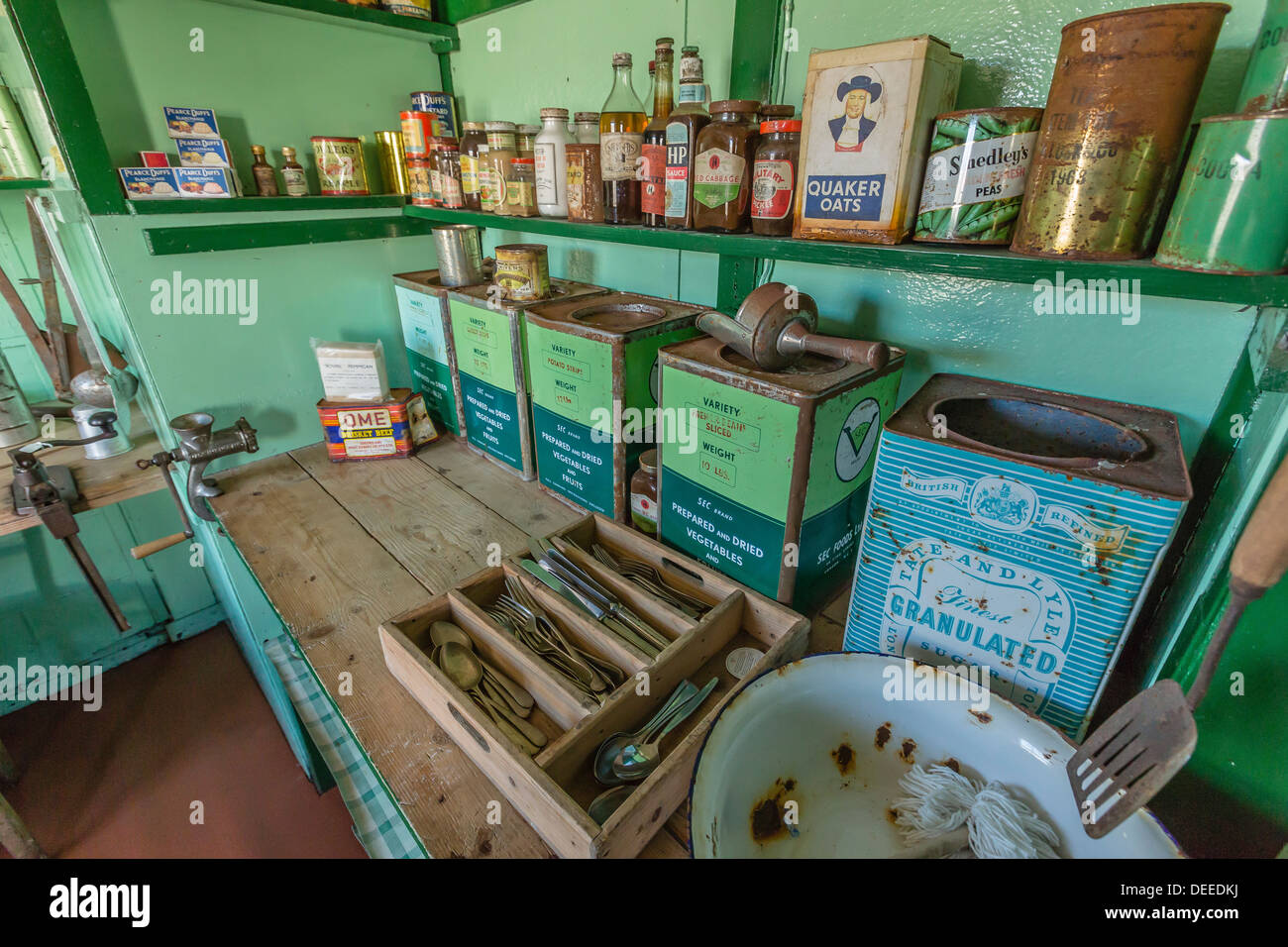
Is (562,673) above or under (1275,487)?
under

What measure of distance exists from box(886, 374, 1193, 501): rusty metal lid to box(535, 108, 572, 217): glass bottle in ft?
2.58

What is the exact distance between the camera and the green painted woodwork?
4.20ft

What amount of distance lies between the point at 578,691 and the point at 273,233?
135 cm

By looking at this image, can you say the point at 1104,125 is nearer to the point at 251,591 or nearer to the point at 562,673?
the point at 562,673

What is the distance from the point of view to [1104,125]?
1.90 feet

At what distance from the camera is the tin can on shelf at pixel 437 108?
155 centimetres

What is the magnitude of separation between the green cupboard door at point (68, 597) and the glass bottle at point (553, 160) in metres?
1.86

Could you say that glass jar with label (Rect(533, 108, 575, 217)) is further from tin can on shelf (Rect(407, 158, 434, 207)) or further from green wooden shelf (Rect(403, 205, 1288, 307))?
tin can on shelf (Rect(407, 158, 434, 207))

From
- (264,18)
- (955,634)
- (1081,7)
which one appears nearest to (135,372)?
(264,18)

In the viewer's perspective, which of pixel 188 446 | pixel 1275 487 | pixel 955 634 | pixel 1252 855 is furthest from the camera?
pixel 188 446

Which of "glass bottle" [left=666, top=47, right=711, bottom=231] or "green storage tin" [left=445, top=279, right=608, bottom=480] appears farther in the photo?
"green storage tin" [left=445, top=279, right=608, bottom=480]

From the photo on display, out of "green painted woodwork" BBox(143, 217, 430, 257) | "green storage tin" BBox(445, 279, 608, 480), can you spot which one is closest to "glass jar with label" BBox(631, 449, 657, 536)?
"green storage tin" BBox(445, 279, 608, 480)

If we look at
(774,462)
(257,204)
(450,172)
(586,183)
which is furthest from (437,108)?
(774,462)
